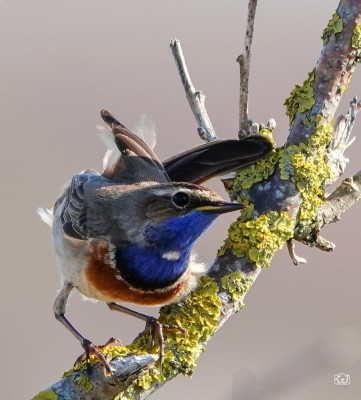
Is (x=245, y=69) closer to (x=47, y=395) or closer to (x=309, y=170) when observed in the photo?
(x=309, y=170)

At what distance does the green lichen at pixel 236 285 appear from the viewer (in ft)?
12.9

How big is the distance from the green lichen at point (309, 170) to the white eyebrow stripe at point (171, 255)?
0.70m

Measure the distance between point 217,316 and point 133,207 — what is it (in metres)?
0.83

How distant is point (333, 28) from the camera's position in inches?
172

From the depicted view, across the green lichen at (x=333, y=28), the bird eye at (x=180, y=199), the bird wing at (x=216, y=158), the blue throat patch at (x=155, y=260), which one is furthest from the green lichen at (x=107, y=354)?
the green lichen at (x=333, y=28)

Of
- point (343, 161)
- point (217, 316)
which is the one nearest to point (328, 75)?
point (343, 161)

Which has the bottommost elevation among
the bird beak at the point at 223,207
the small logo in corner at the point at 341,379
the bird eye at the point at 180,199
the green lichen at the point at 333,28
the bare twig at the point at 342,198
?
the small logo in corner at the point at 341,379

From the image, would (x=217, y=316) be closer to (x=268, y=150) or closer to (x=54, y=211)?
(x=268, y=150)

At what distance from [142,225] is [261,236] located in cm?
68

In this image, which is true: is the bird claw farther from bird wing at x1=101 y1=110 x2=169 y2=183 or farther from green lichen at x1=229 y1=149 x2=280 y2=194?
bird wing at x1=101 y1=110 x2=169 y2=183

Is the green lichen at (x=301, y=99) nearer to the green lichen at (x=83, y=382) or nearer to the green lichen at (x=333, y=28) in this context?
the green lichen at (x=333, y=28)

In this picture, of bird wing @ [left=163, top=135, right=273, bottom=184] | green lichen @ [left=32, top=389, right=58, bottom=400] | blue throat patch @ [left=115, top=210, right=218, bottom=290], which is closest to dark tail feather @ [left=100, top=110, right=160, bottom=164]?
bird wing @ [left=163, top=135, right=273, bottom=184]

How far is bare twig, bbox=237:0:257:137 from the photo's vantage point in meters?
4.16

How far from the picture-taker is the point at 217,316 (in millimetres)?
3881
